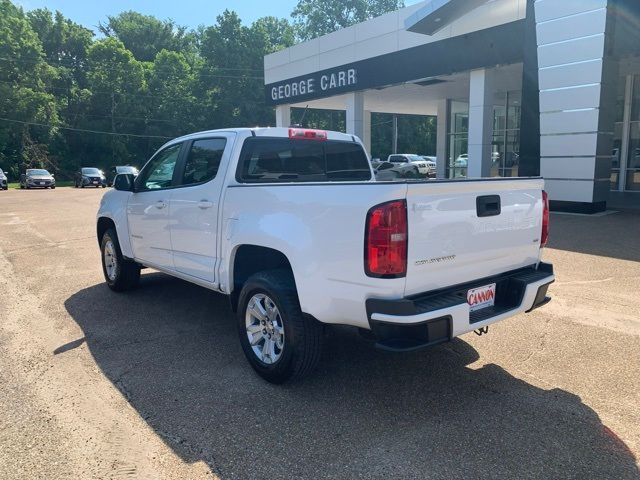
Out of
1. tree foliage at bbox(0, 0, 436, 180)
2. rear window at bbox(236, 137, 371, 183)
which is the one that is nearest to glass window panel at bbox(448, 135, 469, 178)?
rear window at bbox(236, 137, 371, 183)

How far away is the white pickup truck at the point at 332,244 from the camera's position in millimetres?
3129

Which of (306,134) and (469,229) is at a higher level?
(306,134)

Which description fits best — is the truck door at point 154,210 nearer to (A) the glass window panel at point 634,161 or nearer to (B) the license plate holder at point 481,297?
(B) the license plate holder at point 481,297

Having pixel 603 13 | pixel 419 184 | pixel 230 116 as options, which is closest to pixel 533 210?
pixel 419 184

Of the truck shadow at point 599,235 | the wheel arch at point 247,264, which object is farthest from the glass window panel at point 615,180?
the wheel arch at point 247,264

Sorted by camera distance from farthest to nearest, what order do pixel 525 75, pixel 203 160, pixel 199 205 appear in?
1. pixel 525 75
2. pixel 203 160
3. pixel 199 205

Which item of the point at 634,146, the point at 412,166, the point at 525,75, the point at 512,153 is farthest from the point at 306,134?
the point at 412,166

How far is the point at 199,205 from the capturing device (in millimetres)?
4672

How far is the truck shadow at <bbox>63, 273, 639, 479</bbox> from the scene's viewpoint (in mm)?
2883

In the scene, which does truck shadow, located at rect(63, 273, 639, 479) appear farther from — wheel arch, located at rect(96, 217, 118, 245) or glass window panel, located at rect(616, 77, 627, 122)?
glass window panel, located at rect(616, 77, 627, 122)

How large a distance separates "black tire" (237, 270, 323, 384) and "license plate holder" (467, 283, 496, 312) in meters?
1.05

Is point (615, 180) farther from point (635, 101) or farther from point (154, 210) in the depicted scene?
point (154, 210)

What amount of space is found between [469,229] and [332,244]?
0.94m

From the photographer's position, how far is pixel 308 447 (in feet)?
10.0
